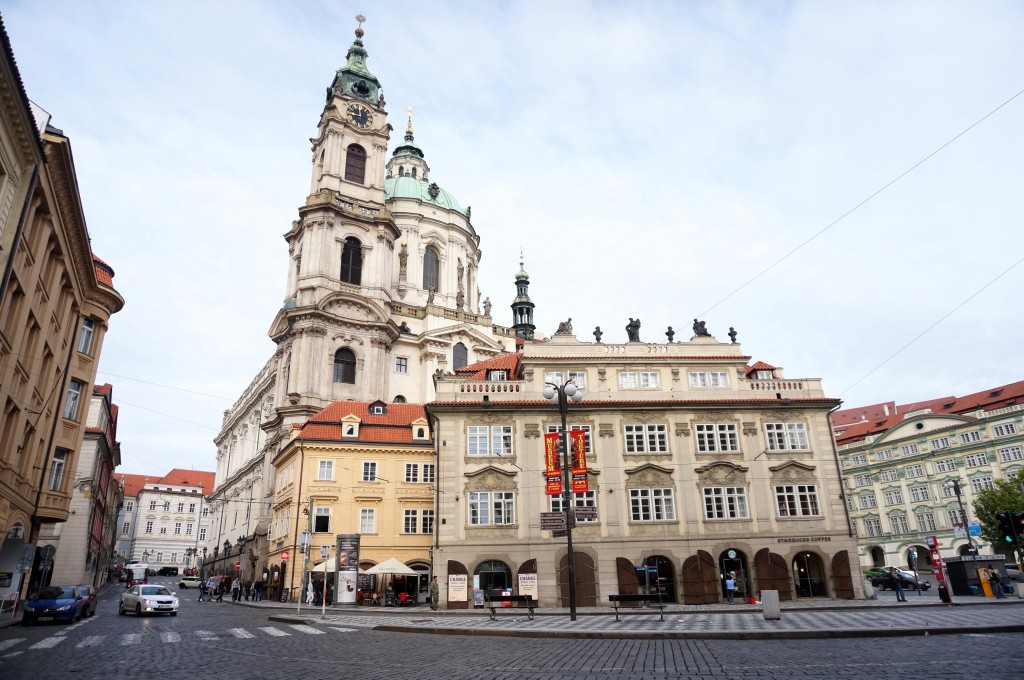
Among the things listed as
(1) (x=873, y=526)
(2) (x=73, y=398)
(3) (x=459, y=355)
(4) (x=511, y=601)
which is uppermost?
(3) (x=459, y=355)

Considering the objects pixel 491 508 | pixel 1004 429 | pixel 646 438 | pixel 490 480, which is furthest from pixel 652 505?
pixel 1004 429

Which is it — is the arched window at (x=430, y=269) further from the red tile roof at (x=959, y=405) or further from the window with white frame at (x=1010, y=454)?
the window with white frame at (x=1010, y=454)

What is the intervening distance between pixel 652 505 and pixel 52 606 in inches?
992

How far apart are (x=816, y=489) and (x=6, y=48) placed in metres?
36.7

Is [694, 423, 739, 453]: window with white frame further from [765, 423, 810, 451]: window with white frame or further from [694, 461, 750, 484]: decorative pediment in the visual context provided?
[765, 423, 810, 451]: window with white frame

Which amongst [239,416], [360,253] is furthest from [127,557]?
[360,253]

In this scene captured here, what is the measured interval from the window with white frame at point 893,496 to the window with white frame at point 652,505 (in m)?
49.5

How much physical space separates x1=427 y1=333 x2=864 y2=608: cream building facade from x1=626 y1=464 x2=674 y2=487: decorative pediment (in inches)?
2.1

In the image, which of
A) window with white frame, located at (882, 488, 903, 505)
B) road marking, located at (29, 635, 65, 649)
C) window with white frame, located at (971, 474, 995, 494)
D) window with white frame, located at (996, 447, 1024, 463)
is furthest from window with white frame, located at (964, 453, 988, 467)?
road marking, located at (29, 635, 65, 649)

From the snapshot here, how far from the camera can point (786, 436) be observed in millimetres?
35719

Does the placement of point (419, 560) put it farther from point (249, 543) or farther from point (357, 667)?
point (357, 667)

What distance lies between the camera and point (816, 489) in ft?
114

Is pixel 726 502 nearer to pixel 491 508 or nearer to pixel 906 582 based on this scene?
pixel 491 508

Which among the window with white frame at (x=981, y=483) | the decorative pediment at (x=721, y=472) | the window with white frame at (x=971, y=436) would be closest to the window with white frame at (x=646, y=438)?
the decorative pediment at (x=721, y=472)
